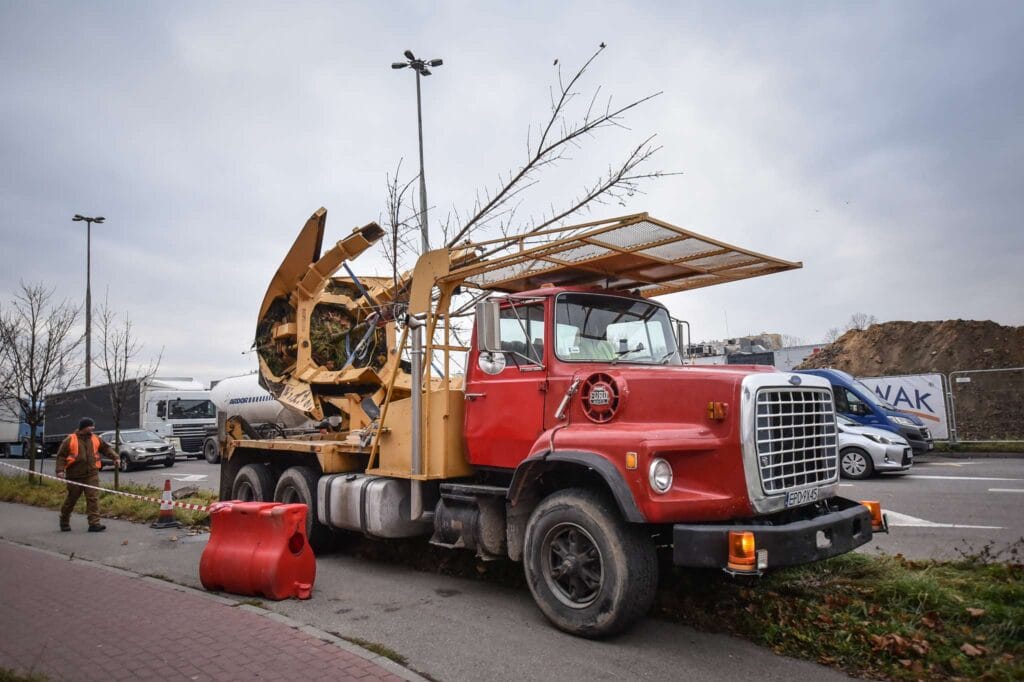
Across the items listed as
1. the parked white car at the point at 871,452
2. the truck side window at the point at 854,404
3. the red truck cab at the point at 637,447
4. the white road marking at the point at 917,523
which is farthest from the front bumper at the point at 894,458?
the red truck cab at the point at 637,447

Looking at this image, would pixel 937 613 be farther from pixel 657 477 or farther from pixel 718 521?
pixel 657 477

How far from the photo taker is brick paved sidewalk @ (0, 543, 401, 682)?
436 centimetres

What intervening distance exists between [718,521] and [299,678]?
9.48 ft

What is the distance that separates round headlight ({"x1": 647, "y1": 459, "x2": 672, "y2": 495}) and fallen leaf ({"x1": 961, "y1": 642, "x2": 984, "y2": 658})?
2016mm

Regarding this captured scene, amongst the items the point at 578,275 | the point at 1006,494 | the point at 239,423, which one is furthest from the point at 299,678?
the point at 1006,494

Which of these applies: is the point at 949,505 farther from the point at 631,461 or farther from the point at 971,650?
the point at 631,461

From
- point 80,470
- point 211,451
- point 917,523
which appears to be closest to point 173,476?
point 211,451

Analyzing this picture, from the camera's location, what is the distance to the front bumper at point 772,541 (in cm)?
431

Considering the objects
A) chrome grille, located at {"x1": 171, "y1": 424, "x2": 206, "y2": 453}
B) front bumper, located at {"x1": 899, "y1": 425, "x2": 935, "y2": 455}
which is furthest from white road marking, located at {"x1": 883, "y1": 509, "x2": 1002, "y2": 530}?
chrome grille, located at {"x1": 171, "y1": 424, "x2": 206, "y2": 453}

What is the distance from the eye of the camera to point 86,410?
31.8 m

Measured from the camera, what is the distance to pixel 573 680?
425 centimetres

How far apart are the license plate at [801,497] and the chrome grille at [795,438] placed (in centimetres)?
5

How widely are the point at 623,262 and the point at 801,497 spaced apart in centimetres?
248

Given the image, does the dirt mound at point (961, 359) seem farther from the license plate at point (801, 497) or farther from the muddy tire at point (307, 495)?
the muddy tire at point (307, 495)
